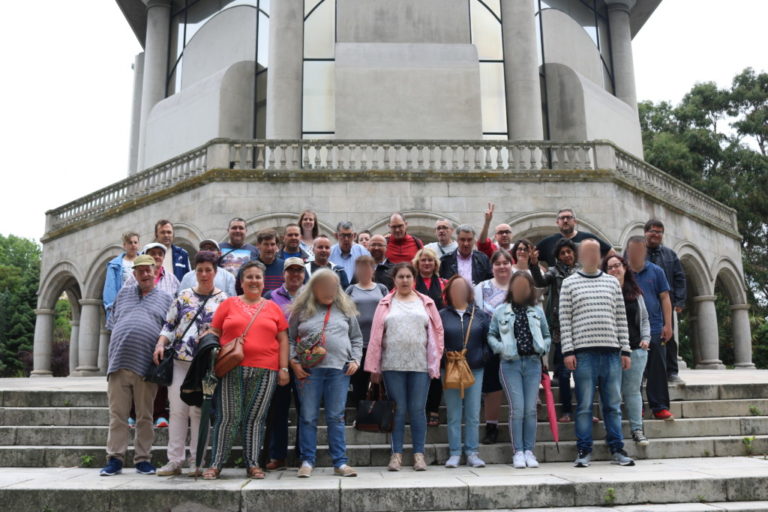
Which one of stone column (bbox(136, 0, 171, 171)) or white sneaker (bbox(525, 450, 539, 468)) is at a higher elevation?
stone column (bbox(136, 0, 171, 171))

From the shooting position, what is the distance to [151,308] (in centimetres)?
545

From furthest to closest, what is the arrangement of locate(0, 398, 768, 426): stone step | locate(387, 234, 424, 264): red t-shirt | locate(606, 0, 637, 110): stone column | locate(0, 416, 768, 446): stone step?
locate(606, 0, 637, 110): stone column
locate(387, 234, 424, 264): red t-shirt
locate(0, 398, 768, 426): stone step
locate(0, 416, 768, 446): stone step

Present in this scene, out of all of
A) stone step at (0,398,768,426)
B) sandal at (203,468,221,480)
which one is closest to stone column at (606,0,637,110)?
stone step at (0,398,768,426)

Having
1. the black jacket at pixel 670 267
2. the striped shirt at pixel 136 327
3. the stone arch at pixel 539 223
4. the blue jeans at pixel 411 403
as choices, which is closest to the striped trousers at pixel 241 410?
the striped shirt at pixel 136 327

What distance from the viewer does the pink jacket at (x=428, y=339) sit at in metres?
5.35

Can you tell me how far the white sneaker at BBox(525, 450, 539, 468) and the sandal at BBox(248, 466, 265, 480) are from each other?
2.36 m

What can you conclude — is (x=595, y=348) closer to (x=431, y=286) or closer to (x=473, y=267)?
(x=431, y=286)

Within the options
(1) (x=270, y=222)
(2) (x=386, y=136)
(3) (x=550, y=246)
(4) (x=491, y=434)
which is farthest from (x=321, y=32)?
(4) (x=491, y=434)

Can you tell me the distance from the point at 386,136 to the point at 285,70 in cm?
379

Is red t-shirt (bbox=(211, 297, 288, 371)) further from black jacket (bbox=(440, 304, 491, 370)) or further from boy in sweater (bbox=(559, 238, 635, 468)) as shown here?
boy in sweater (bbox=(559, 238, 635, 468))

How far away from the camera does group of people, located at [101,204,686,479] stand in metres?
5.07

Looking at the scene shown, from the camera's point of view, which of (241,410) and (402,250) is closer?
(241,410)

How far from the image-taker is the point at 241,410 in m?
4.95

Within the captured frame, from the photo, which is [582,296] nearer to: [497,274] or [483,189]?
[497,274]
